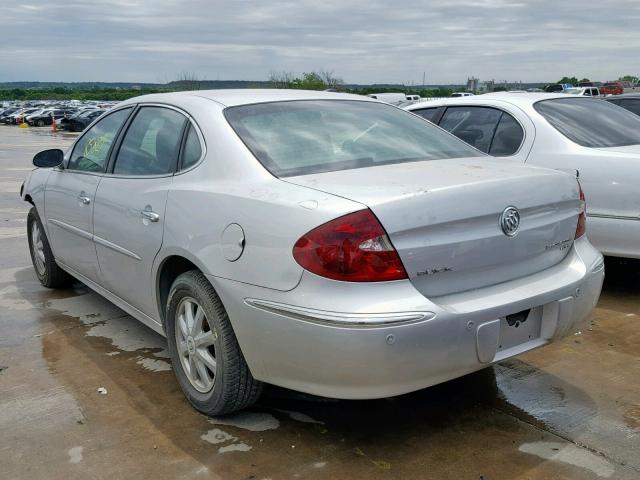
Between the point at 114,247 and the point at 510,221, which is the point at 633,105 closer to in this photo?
the point at 510,221

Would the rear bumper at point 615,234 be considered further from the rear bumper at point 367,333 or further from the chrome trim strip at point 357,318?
the chrome trim strip at point 357,318

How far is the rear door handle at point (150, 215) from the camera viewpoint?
11.1 feet

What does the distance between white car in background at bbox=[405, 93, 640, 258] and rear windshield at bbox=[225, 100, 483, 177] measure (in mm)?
1684

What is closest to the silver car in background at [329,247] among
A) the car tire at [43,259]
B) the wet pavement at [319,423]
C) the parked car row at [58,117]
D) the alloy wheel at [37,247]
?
the wet pavement at [319,423]

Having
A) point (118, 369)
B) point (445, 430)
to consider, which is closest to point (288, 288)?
point (445, 430)

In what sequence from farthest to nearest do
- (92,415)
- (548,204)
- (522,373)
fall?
1. (522,373)
2. (92,415)
3. (548,204)

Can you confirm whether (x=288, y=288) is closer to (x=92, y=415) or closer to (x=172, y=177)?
(x=172, y=177)

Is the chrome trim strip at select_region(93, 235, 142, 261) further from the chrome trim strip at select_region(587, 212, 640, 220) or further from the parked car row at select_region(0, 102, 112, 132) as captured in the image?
the parked car row at select_region(0, 102, 112, 132)

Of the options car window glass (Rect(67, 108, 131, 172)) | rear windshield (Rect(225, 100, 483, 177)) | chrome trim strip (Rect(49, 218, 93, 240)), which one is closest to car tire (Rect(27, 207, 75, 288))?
chrome trim strip (Rect(49, 218, 93, 240))

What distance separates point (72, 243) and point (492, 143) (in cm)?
345

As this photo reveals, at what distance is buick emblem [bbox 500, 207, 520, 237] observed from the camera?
2809 millimetres

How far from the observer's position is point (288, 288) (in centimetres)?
262

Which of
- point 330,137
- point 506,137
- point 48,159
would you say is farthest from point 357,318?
point 506,137

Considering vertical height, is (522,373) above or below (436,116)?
below
